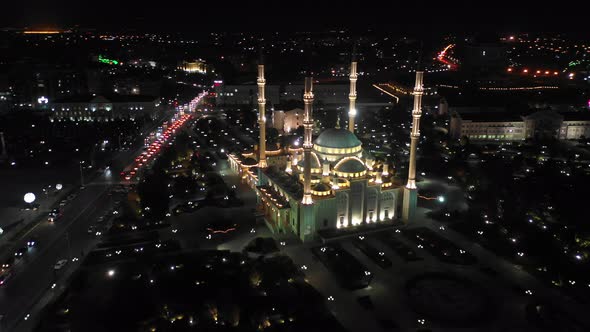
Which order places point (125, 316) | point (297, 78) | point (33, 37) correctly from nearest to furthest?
point (125, 316) < point (297, 78) < point (33, 37)

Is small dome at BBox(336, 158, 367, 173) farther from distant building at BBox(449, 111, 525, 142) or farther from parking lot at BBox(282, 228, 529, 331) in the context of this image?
distant building at BBox(449, 111, 525, 142)

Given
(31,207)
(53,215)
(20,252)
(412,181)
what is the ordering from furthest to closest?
(31,207), (412,181), (53,215), (20,252)

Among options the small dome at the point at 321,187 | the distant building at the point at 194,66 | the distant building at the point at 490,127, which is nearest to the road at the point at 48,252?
the small dome at the point at 321,187

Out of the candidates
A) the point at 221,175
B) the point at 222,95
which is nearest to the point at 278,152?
the point at 221,175

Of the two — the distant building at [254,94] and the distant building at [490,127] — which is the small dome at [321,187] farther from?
the distant building at [254,94]

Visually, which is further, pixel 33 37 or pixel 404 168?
pixel 33 37

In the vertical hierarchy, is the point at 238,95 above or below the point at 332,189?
above

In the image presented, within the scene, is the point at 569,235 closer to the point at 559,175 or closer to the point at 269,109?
the point at 559,175

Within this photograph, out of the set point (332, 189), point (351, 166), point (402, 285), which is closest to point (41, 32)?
point (351, 166)

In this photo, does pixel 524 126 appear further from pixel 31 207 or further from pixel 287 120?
pixel 31 207
